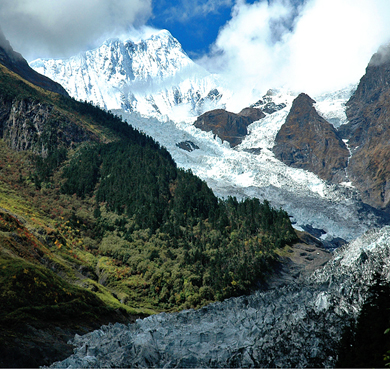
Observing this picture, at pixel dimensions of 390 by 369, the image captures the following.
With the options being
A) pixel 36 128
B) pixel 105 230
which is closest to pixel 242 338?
pixel 105 230

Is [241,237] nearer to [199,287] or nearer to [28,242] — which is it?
[199,287]

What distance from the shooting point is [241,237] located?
366 feet

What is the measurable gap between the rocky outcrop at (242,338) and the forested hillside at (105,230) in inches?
284

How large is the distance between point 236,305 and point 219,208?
190 feet

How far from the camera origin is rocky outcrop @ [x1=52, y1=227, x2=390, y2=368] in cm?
3928

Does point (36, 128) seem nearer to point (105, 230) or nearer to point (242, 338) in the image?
point (105, 230)

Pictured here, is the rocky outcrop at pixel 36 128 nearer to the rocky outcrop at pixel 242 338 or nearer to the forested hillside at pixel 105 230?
the forested hillside at pixel 105 230

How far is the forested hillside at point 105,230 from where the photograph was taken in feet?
192

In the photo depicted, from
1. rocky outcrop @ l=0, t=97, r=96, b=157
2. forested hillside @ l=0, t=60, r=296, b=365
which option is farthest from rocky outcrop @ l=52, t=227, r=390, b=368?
rocky outcrop @ l=0, t=97, r=96, b=157

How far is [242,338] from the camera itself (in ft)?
150

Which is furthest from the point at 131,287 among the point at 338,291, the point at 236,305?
the point at 338,291

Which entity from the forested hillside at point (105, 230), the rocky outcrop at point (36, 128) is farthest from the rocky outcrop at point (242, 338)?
the rocky outcrop at point (36, 128)

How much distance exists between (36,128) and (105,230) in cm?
8940

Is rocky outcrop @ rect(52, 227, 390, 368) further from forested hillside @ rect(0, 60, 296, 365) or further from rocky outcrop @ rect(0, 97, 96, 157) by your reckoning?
rocky outcrop @ rect(0, 97, 96, 157)
